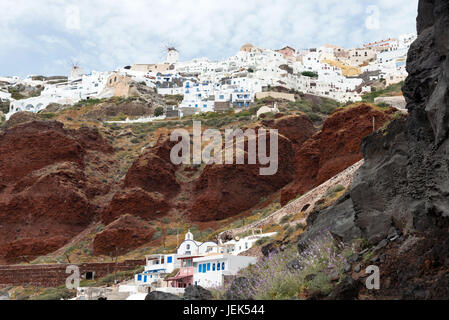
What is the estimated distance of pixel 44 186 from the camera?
139ft

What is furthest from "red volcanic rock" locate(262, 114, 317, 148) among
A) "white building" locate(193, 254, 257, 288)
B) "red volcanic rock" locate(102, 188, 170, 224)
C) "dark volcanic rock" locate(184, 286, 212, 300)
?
"dark volcanic rock" locate(184, 286, 212, 300)

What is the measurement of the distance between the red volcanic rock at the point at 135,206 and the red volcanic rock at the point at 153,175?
1.81m

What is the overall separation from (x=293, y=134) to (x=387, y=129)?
1354 inches

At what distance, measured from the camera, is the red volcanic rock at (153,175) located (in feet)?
142

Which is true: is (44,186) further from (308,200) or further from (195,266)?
(308,200)

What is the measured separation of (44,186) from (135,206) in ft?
27.8

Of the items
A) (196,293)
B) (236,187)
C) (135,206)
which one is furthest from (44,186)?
(196,293)

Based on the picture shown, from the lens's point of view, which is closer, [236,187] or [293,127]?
[236,187]

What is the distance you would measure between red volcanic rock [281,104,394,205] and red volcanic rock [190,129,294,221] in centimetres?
594

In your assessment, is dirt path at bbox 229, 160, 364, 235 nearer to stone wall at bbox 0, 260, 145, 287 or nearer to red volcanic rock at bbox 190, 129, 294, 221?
red volcanic rock at bbox 190, 129, 294, 221

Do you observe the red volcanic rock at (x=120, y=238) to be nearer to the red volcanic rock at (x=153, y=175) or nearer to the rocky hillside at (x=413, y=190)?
the red volcanic rock at (x=153, y=175)

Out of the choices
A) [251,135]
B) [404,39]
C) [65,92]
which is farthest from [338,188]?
[404,39]

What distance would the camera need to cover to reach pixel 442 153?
25.1ft

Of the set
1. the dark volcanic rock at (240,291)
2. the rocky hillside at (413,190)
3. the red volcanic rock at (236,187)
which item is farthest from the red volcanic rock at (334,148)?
the dark volcanic rock at (240,291)
